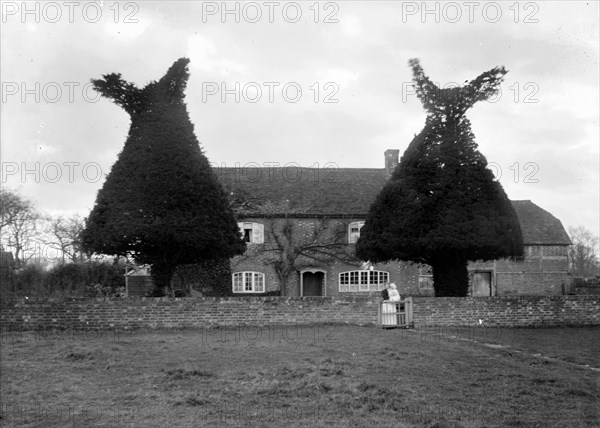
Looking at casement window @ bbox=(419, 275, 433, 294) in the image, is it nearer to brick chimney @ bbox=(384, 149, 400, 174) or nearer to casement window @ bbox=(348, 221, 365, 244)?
casement window @ bbox=(348, 221, 365, 244)

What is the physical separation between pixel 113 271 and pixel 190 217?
13.1 metres

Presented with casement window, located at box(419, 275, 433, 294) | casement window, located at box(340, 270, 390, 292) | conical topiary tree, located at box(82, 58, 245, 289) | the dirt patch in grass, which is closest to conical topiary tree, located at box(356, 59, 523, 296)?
the dirt patch in grass

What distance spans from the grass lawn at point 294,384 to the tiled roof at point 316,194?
2392 centimetres

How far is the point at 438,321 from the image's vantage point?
66.0 feet

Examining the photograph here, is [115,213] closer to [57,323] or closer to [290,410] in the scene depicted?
[57,323]

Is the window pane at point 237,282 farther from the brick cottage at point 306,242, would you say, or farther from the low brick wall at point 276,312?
the low brick wall at point 276,312

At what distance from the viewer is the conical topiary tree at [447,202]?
23469 millimetres

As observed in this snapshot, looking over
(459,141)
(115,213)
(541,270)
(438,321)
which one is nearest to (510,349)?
(438,321)

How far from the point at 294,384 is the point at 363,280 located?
97.8 feet

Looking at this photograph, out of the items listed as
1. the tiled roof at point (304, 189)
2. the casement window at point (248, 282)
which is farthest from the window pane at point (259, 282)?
the tiled roof at point (304, 189)

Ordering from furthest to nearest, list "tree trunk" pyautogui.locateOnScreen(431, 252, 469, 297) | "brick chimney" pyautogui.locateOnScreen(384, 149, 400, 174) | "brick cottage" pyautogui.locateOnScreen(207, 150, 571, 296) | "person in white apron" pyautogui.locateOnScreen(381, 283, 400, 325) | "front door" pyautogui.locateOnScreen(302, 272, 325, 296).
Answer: "brick chimney" pyautogui.locateOnScreen(384, 149, 400, 174) < "front door" pyautogui.locateOnScreen(302, 272, 325, 296) < "brick cottage" pyautogui.locateOnScreen(207, 150, 571, 296) < "tree trunk" pyautogui.locateOnScreen(431, 252, 469, 297) < "person in white apron" pyautogui.locateOnScreen(381, 283, 400, 325)

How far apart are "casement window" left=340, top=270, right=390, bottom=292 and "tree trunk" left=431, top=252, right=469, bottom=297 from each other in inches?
550

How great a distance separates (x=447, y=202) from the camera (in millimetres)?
24062

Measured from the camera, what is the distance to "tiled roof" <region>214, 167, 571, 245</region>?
3844 cm
